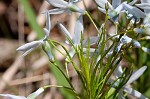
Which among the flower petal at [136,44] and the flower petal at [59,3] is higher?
the flower petal at [59,3]

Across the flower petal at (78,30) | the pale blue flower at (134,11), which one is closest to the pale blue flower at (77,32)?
the flower petal at (78,30)

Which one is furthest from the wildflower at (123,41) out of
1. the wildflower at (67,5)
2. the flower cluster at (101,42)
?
the wildflower at (67,5)

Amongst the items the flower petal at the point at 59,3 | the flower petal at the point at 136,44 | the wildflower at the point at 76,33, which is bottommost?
the flower petal at the point at 136,44

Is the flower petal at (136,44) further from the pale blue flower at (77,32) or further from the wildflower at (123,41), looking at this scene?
the pale blue flower at (77,32)

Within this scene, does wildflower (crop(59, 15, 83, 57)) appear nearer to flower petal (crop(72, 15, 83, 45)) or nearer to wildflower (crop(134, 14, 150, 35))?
flower petal (crop(72, 15, 83, 45))

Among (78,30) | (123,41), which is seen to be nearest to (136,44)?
(123,41)

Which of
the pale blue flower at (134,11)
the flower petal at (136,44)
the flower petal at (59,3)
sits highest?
the flower petal at (59,3)

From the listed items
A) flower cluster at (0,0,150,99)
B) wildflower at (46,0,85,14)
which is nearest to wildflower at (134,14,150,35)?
flower cluster at (0,0,150,99)

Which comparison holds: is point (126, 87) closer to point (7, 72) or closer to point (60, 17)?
point (7, 72)

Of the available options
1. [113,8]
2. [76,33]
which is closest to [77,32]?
[76,33]

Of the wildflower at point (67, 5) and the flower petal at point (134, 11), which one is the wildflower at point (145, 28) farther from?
the wildflower at point (67, 5)

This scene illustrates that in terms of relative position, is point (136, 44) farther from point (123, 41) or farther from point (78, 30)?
point (78, 30)
